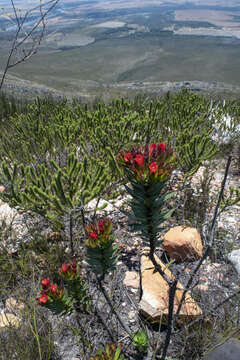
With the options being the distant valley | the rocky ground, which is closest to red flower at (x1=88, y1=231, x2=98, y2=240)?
the rocky ground

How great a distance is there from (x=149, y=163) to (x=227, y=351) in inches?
41.0

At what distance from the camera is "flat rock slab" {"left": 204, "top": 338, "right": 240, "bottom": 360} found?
1.34 m

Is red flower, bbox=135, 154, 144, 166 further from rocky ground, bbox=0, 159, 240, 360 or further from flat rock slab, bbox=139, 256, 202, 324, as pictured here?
flat rock slab, bbox=139, 256, 202, 324

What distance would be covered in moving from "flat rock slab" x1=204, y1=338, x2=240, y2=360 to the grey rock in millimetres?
1093

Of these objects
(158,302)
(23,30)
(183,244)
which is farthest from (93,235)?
(23,30)

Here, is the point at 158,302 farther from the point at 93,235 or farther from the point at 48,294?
the point at 93,235

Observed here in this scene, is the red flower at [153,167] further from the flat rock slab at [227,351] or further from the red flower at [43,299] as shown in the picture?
the flat rock slab at [227,351]

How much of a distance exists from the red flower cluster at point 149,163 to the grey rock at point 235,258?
5.59ft

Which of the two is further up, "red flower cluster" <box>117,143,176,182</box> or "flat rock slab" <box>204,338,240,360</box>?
"red flower cluster" <box>117,143,176,182</box>

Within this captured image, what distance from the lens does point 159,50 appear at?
139 m

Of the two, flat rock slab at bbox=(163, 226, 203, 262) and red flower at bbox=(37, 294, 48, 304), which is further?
flat rock slab at bbox=(163, 226, 203, 262)

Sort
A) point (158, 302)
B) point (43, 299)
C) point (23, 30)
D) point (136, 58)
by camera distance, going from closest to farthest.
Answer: point (43, 299)
point (158, 302)
point (23, 30)
point (136, 58)

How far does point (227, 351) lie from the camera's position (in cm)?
136

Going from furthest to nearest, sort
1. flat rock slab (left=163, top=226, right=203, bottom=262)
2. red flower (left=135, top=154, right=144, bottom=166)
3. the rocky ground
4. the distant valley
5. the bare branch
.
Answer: the distant valley → the bare branch → flat rock slab (left=163, top=226, right=203, bottom=262) → the rocky ground → red flower (left=135, top=154, right=144, bottom=166)
